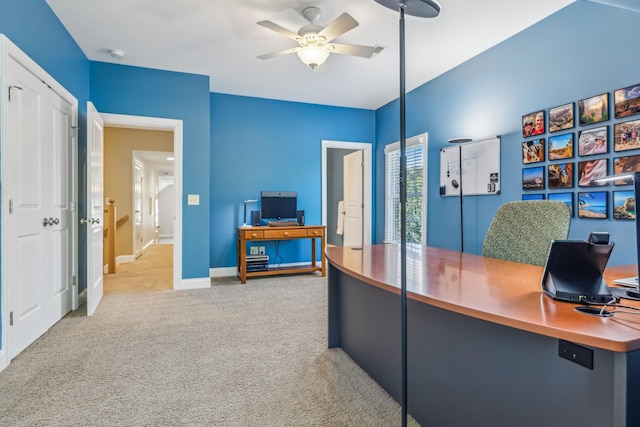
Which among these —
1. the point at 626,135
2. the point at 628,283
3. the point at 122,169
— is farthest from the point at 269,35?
the point at 122,169

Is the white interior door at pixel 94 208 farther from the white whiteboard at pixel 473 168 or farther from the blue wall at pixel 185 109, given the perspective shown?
the white whiteboard at pixel 473 168

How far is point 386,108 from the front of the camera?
18.0 ft

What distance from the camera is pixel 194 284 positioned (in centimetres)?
421

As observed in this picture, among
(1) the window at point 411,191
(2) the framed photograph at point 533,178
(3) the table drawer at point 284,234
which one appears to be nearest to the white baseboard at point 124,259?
(3) the table drawer at point 284,234

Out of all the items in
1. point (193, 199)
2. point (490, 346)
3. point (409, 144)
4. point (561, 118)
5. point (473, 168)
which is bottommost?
point (490, 346)

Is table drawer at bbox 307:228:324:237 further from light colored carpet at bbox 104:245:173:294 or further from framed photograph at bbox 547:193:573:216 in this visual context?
framed photograph at bbox 547:193:573:216

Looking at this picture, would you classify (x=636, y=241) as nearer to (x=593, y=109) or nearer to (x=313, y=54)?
(x=593, y=109)

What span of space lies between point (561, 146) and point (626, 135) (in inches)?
18.2

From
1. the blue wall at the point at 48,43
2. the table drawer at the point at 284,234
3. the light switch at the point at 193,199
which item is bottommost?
the table drawer at the point at 284,234

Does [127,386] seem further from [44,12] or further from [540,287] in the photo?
[44,12]

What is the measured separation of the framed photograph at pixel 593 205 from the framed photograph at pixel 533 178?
0.35 metres

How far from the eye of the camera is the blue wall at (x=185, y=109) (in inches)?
155

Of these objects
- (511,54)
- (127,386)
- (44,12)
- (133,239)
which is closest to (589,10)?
(511,54)

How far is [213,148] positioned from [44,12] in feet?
7.67
